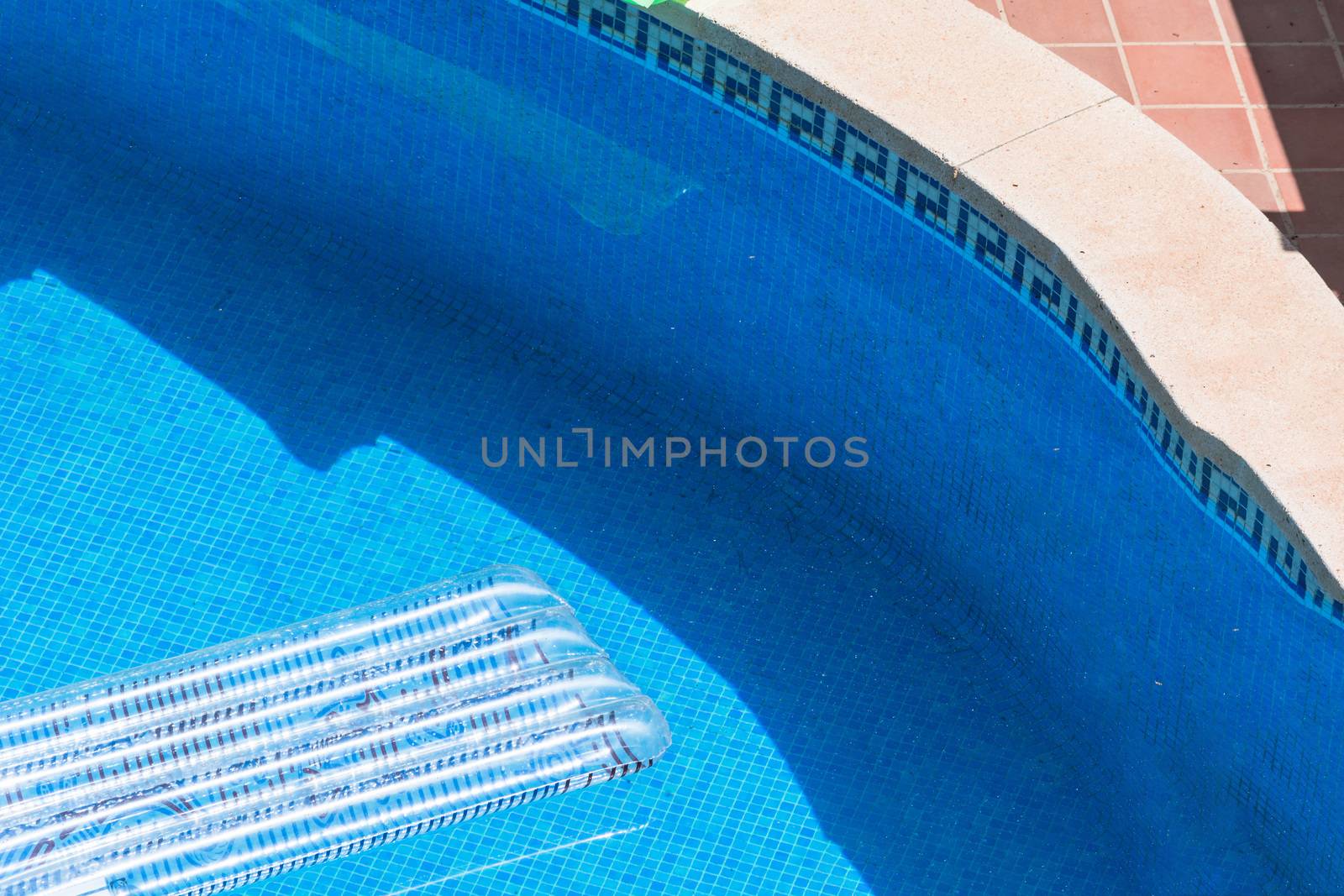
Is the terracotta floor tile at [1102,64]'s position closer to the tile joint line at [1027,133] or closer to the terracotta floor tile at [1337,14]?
the terracotta floor tile at [1337,14]

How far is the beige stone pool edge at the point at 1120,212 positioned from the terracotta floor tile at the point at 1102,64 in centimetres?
118

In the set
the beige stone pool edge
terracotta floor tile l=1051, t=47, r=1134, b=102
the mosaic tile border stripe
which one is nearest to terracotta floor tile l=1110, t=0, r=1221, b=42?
terracotta floor tile l=1051, t=47, r=1134, b=102

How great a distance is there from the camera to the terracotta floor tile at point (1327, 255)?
4938 mm

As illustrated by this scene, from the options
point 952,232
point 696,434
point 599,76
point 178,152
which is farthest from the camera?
point 178,152

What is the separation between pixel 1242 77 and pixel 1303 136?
0.28m

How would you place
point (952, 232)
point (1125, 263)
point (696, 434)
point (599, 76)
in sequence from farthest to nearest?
point (696, 434) → point (599, 76) → point (952, 232) → point (1125, 263)

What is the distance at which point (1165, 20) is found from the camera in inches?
220

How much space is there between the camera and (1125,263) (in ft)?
12.6

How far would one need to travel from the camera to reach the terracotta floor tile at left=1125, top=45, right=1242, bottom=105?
539cm

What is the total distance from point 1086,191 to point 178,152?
280cm

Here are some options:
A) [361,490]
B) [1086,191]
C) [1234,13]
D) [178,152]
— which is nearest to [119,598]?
[361,490]

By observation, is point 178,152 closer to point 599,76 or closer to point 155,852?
point 599,76

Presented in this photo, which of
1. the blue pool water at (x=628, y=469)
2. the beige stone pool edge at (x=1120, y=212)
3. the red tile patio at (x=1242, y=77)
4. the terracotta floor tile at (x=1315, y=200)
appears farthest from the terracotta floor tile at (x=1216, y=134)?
the blue pool water at (x=628, y=469)

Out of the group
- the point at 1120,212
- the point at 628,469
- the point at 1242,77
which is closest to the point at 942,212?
the point at 1120,212
